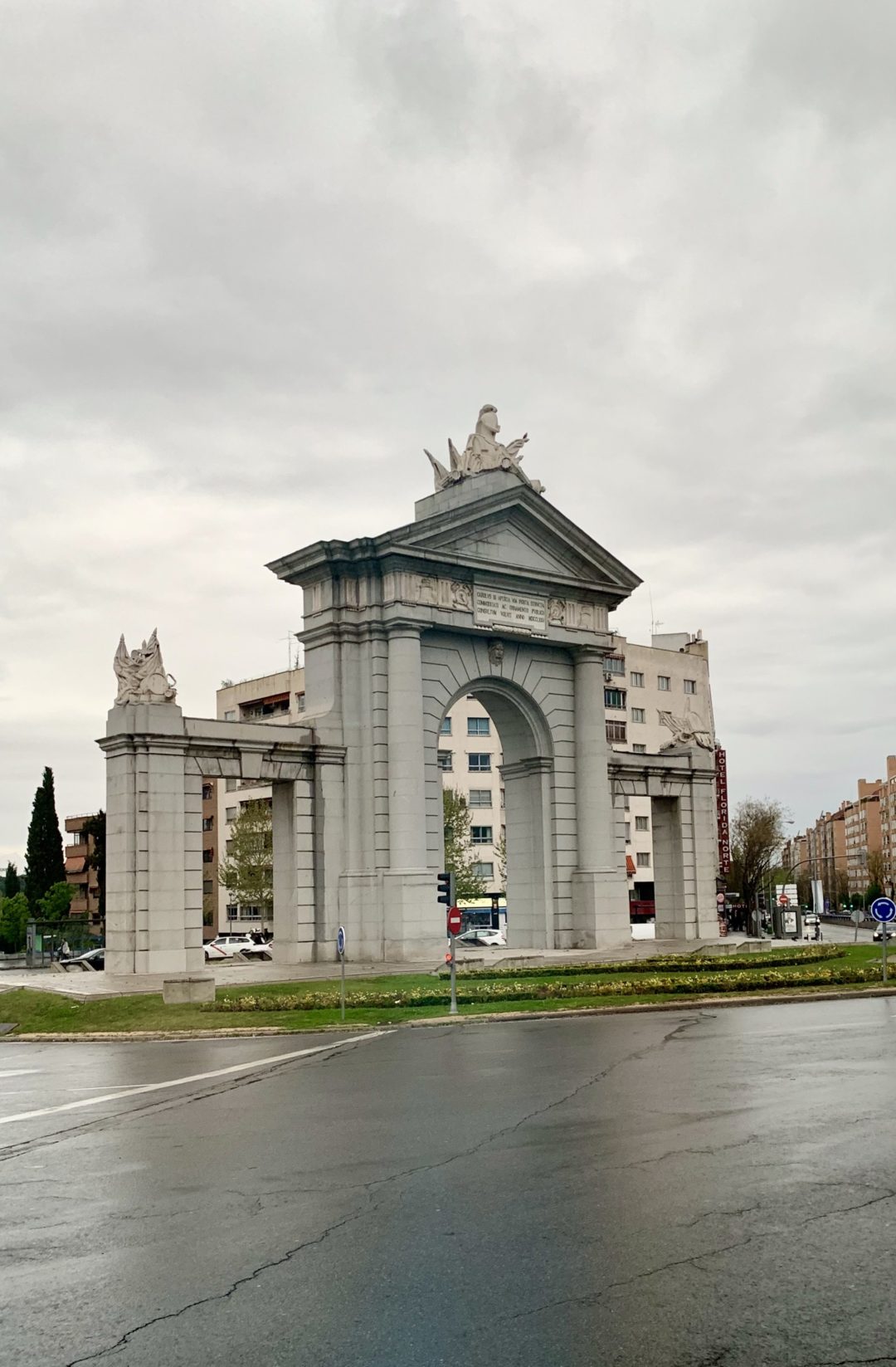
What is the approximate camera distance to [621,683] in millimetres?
95750

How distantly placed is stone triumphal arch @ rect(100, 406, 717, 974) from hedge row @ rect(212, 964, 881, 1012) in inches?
317

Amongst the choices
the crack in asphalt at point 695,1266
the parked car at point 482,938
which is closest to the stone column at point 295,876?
the parked car at point 482,938

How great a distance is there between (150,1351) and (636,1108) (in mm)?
7015

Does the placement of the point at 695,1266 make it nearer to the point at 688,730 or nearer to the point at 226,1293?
the point at 226,1293

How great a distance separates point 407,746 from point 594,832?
8.02 m

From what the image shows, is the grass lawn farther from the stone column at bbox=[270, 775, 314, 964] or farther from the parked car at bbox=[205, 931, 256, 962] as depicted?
the parked car at bbox=[205, 931, 256, 962]

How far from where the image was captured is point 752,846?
89438 mm

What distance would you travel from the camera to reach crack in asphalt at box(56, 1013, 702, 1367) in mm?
6617

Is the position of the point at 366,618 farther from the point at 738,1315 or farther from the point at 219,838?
the point at 219,838

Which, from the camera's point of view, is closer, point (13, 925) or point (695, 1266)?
point (695, 1266)

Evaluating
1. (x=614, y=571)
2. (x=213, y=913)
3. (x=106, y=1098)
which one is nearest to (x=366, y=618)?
(x=614, y=571)

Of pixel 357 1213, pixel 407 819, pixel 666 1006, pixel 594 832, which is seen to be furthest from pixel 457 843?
pixel 357 1213

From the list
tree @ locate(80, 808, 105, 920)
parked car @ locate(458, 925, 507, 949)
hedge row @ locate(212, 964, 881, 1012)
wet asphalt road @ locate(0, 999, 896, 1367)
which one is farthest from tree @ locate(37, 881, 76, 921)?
wet asphalt road @ locate(0, 999, 896, 1367)

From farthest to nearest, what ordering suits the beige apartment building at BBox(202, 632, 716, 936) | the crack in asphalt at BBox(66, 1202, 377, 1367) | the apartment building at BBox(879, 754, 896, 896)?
the apartment building at BBox(879, 754, 896, 896) < the beige apartment building at BBox(202, 632, 716, 936) < the crack in asphalt at BBox(66, 1202, 377, 1367)
